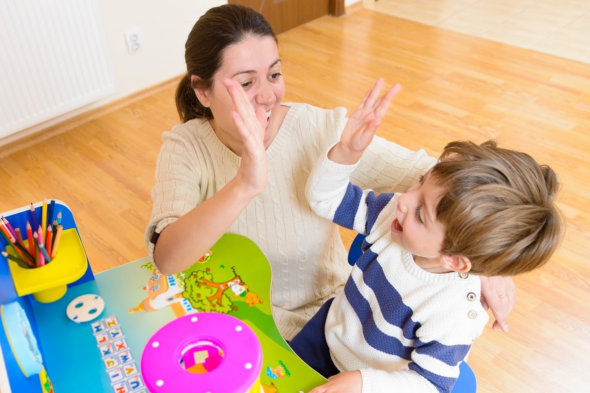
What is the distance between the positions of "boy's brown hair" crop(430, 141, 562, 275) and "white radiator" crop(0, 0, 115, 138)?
2.26m

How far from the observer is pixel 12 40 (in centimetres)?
251

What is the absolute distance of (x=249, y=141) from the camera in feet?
3.03

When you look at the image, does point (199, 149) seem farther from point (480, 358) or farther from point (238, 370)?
point (480, 358)

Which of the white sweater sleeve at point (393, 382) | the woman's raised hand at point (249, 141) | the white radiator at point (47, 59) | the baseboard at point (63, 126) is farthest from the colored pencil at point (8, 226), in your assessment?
the baseboard at point (63, 126)

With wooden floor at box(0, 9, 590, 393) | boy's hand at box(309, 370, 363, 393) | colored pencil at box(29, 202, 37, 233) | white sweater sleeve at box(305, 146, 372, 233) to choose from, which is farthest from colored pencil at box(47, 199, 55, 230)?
wooden floor at box(0, 9, 590, 393)

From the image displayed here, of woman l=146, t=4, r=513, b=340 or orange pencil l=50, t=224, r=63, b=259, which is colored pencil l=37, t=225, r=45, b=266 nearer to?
orange pencil l=50, t=224, r=63, b=259

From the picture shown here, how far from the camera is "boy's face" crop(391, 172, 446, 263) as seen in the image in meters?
0.93

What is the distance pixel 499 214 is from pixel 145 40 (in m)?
2.64

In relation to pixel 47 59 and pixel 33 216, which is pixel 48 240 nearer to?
pixel 33 216

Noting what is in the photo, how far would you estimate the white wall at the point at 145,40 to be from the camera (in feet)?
9.53

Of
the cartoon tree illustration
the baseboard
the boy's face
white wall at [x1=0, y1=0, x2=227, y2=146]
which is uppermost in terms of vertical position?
the boy's face

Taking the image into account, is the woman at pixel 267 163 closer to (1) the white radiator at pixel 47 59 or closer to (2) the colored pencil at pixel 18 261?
(2) the colored pencil at pixel 18 261

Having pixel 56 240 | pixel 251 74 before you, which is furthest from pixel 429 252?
pixel 56 240

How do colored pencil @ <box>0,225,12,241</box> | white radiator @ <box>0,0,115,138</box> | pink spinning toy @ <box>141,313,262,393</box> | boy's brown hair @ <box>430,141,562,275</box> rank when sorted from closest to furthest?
pink spinning toy @ <box>141,313,262,393</box>
boy's brown hair @ <box>430,141,562,275</box>
colored pencil @ <box>0,225,12,241</box>
white radiator @ <box>0,0,115,138</box>
